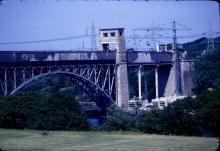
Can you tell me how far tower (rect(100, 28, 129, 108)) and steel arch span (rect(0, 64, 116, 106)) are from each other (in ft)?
1.66

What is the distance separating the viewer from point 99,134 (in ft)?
63.4

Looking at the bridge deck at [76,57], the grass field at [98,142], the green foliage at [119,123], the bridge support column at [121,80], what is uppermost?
the bridge deck at [76,57]

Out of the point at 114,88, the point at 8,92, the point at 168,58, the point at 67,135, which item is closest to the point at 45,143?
the point at 67,135

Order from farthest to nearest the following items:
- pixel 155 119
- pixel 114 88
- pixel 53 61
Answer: pixel 114 88, pixel 53 61, pixel 155 119

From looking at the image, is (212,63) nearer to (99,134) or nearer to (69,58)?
(69,58)

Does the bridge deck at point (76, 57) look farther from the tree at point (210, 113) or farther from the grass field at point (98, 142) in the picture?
the tree at point (210, 113)

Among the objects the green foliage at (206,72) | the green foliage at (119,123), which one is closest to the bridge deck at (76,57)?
the green foliage at (119,123)

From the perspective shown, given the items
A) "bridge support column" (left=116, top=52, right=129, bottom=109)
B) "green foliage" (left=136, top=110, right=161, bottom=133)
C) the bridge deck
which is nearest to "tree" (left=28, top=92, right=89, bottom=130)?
the bridge deck

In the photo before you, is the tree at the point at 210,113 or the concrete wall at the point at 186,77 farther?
the concrete wall at the point at 186,77

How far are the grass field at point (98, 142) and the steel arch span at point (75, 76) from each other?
20.0 feet

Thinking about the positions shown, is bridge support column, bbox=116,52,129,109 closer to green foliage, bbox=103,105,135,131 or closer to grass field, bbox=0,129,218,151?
green foliage, bbox=103,105,135,131

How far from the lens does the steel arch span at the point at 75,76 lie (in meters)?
25.2

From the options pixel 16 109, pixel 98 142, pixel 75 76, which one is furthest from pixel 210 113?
pixel 75 76

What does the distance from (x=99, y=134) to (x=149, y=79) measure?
38.2m
